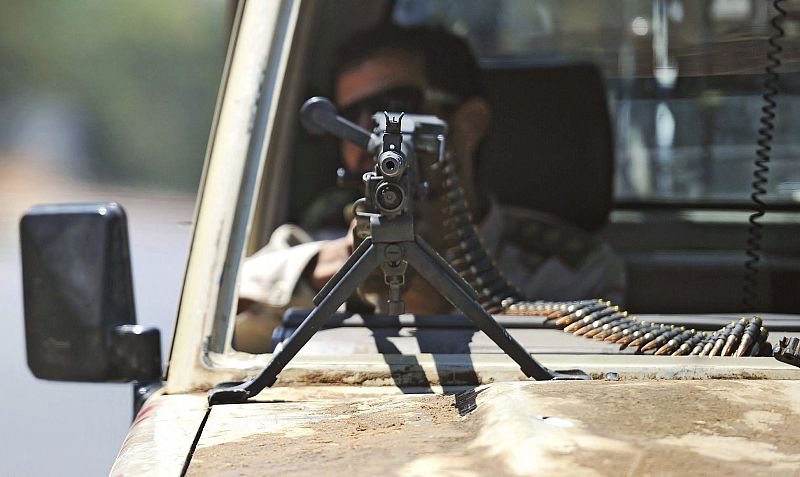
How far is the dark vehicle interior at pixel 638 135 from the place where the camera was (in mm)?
2908

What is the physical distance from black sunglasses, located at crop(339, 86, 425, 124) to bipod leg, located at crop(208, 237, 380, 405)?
1.03 meters

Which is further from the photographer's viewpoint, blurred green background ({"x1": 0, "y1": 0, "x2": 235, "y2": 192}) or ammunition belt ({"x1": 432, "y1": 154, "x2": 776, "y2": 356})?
blurred green background ({"x1": 0, "y1": 0, "x2": 235, "y2": 192})

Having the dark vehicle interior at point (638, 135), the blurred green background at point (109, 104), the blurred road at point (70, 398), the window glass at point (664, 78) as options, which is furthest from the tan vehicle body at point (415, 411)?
the blurred green background at point (109, 104)

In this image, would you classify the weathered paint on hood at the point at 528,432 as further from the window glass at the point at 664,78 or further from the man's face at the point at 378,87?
the window glass at the point at 664,78

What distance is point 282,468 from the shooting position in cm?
116

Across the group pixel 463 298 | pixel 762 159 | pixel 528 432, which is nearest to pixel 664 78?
pixel 762 159

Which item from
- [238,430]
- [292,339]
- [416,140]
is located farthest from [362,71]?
[238,430]

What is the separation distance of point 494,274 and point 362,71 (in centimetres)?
72

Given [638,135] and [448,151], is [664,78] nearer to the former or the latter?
[638,135]

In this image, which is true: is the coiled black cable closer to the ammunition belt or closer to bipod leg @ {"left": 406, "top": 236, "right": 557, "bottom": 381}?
the ammunition belt

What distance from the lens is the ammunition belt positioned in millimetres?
1650

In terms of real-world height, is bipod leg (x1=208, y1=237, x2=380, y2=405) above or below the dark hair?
below

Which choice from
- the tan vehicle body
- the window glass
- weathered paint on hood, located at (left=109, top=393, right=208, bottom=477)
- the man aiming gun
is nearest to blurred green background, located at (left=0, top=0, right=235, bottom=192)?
the window glass

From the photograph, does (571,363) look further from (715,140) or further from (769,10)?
(715,140)
